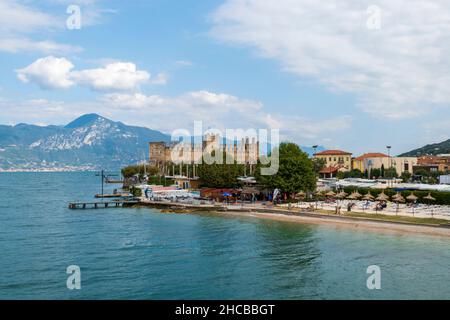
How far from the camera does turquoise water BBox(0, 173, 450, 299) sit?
2492cm

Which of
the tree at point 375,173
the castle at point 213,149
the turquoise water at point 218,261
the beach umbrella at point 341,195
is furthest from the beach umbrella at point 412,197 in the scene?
the castle at point 213,149

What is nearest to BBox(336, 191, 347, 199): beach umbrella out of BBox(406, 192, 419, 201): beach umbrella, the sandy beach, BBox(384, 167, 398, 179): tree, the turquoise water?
BBox(406, 192, 419, 201): beach umbrella

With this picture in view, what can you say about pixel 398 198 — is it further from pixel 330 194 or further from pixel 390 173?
pixel 390 173

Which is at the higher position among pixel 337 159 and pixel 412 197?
pixel 337 159

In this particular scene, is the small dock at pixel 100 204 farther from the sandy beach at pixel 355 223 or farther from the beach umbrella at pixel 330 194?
the beach umbrella at pixel 330 194

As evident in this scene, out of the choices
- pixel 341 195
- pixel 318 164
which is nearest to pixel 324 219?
pixel 341 195

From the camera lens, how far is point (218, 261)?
1247 inches

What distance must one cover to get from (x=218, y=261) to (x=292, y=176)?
111ft

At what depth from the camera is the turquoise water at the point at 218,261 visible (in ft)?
81.8

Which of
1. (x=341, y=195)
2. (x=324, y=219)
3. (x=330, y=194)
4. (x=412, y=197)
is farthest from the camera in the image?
(x=341, y=195)

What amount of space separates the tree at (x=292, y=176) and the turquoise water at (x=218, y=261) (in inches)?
567
